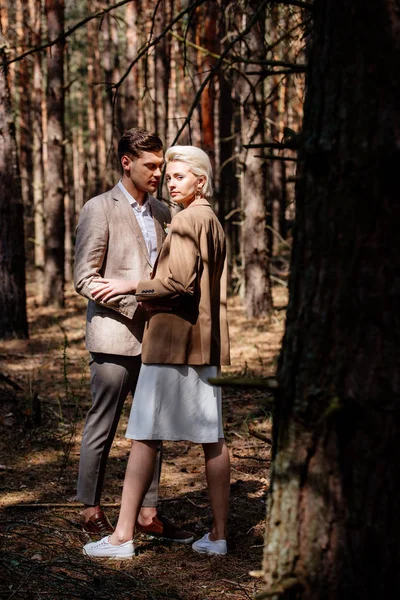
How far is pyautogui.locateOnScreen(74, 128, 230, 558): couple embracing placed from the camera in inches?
137

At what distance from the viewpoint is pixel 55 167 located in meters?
14.1

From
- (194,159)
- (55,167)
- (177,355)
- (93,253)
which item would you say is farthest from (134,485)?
(55,167)

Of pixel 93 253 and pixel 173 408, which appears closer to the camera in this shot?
pixel 173 408

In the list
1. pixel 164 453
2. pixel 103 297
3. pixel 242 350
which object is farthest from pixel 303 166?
pixel 242 350

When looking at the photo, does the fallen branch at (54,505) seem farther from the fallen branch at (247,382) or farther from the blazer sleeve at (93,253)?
the fallen branch at (247,382)

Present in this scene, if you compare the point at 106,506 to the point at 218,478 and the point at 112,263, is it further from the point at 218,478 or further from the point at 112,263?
the point at 112,263

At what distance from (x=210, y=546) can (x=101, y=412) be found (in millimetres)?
943

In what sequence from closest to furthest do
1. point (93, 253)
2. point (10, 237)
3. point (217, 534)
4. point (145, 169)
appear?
point (217, 534)
point (93, 253)
point (145, 169)
point (10, 237)

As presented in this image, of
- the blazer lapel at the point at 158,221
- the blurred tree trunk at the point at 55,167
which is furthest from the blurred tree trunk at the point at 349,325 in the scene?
the blurred tree trunk at the point at 55,167

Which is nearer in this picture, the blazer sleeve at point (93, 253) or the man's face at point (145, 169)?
the blazer sleeve at point (93, 253)

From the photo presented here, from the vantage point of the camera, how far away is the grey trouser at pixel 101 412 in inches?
151

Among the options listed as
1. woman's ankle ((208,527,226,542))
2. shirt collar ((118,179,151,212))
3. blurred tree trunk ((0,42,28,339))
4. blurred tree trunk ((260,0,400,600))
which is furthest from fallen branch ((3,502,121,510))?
blurred tree trunk ((0,42,28,339))

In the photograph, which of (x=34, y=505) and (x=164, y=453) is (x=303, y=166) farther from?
(x=164, y=453)

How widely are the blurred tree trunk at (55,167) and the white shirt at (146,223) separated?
34.4 ft
